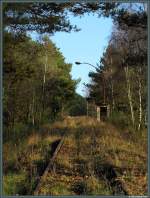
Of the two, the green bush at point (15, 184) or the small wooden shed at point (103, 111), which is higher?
the small wooden shed at point (103, 111)

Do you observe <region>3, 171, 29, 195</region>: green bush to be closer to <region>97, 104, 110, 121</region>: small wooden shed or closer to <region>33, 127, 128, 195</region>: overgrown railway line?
<region>33, 127, 128, 195</region>: overgrown railway line

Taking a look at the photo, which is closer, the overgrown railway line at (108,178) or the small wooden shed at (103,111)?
the overgrown railway line at (108,178)

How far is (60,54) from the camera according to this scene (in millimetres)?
91312

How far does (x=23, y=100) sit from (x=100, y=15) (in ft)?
94.3

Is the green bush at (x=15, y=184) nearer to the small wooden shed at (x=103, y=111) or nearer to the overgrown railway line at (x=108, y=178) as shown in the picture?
the overgrown railway line at (x=108, y=178)

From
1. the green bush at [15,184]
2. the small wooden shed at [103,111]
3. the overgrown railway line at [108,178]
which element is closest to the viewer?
the overgrown railway line at [108,178]

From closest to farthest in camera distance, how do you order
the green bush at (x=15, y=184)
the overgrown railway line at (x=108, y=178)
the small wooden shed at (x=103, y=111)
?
the overgrown railway line at (x=108, y=178) < the green bush at (x=15, y=184) < the small wooden shed at (x=103, y=111)

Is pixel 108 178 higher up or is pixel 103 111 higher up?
pixel 103 111

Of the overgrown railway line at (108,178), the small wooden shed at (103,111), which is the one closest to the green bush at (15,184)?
the overgrown railway line at (108,178)

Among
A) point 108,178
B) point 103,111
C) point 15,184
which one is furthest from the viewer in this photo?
point 103,111

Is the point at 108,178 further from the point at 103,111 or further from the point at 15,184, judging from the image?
the point at 103,111

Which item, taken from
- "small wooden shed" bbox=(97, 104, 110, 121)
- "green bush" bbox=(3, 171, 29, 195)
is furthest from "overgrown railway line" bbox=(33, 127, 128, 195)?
"small wooden shed" bbox=(97, 104, 110, 121)

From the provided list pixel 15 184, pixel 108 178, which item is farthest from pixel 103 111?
pixel 15 184

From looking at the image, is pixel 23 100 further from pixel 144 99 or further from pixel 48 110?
pixel 48 110
